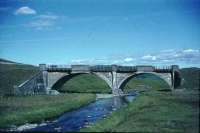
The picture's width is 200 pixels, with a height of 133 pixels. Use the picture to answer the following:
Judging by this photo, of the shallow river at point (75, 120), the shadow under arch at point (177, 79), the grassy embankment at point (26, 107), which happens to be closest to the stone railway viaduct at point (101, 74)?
the shadow under arch at point (177, 79)

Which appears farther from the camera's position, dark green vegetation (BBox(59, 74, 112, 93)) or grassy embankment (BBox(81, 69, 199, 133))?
dark green vegetation (BBox(59, 74, 112, 93))

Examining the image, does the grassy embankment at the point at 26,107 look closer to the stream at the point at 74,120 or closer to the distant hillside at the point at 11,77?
the distant hillside at the point at 11,77

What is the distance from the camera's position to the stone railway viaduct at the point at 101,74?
98500 mm

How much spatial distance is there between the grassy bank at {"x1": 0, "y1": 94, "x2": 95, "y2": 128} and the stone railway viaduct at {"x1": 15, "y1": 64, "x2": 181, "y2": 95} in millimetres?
20280

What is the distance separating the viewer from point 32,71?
10975 cm

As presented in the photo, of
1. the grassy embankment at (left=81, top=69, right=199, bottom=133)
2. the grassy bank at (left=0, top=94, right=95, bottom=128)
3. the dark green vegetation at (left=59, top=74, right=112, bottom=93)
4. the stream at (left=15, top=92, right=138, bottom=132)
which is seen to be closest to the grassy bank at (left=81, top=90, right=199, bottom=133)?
the grassy embankment at (left=81, top=69, right=199, bottom=133)

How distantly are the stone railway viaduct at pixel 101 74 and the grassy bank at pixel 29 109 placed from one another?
20.3 meters

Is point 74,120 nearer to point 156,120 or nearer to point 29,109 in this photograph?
point 29,109

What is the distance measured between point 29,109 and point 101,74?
4281cm

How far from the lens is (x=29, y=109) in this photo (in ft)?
214

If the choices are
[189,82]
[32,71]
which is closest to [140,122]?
[189,82]

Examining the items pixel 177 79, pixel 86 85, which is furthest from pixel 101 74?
pixel 86 85

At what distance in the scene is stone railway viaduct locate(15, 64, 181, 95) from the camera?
3878 inches

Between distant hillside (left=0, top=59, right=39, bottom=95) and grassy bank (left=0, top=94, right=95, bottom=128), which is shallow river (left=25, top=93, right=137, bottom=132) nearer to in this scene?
grassy bank (left=0, top=94, right=95, bottom=128)
